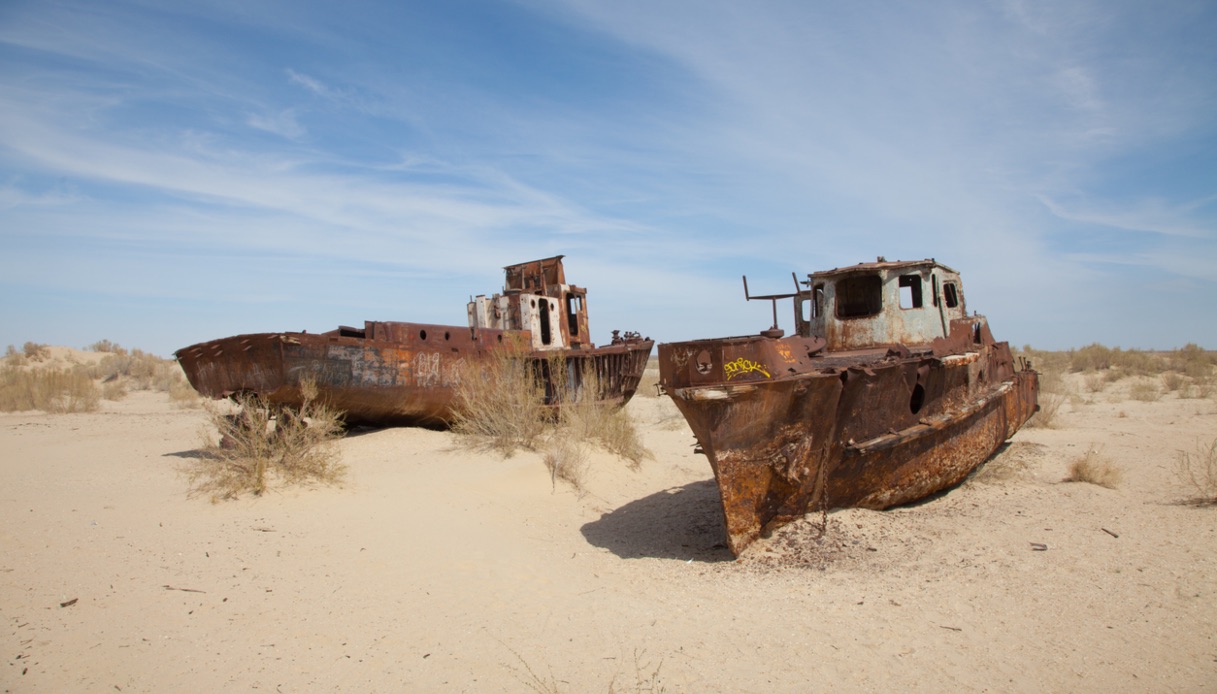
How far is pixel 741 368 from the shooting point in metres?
4.80

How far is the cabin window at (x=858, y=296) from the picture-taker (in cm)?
818

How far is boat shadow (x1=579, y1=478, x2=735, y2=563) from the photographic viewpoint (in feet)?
18.1

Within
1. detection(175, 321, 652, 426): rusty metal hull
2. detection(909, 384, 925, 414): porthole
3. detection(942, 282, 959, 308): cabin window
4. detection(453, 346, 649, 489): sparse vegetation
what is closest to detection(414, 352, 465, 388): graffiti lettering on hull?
detection(175, 321, 652, 426): rusty metal hull

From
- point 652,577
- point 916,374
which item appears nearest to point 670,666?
point 652,577

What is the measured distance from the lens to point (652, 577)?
4840 millimetres

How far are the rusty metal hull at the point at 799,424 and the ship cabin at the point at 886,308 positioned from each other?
1652 mm

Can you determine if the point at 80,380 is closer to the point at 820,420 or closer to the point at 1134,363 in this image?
the point at 820,420

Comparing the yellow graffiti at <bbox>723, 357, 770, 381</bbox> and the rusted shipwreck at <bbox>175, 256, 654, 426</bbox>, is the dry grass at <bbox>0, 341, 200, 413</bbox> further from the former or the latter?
the yellow graffiti at <bbox>723, 357, 770, 381</bbox>

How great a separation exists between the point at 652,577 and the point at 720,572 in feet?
1.56

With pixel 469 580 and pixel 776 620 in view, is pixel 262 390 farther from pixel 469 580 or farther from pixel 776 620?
pixel 776 620

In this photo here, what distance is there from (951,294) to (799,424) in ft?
15.8

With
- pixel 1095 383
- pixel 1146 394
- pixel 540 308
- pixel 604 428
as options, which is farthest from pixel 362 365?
pixel 1095 383

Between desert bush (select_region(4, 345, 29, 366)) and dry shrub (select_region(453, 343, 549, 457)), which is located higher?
desert bush (select_region(4, 345, 29, 366))

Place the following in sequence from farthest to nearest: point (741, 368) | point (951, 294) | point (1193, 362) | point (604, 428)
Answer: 1. point (1193, 362)
2. point (604, 428)
3. point (951, 294)
4. point (741, 368)
